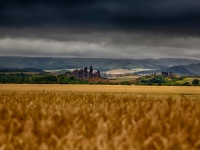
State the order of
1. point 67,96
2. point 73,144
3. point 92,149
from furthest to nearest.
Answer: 1. point 67,96
2. point 73,144
3. point 92,149

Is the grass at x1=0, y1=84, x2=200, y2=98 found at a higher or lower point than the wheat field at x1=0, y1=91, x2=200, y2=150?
lower

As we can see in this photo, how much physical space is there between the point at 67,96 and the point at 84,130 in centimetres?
1107

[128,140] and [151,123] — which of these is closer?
[128,140]

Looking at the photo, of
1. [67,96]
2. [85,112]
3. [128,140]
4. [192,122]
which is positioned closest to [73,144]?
[128,140]

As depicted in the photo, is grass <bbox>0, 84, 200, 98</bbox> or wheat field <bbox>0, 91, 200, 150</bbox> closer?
wheat field <bbox>0, 91, 200, 150</bbox>

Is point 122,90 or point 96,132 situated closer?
point 96,132

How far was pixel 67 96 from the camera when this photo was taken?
18.3m

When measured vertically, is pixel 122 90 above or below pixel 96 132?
below

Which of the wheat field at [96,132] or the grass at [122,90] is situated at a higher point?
the wheat field at [96,132]

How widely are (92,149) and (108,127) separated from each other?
1.45 meters

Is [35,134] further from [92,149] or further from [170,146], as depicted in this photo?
[170,146]

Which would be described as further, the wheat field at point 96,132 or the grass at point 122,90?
the grass at point 122,90

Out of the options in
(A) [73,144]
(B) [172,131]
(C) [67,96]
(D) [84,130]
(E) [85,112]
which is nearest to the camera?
(A) [73,144]

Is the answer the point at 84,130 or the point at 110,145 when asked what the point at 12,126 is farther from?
the point at 110,145
